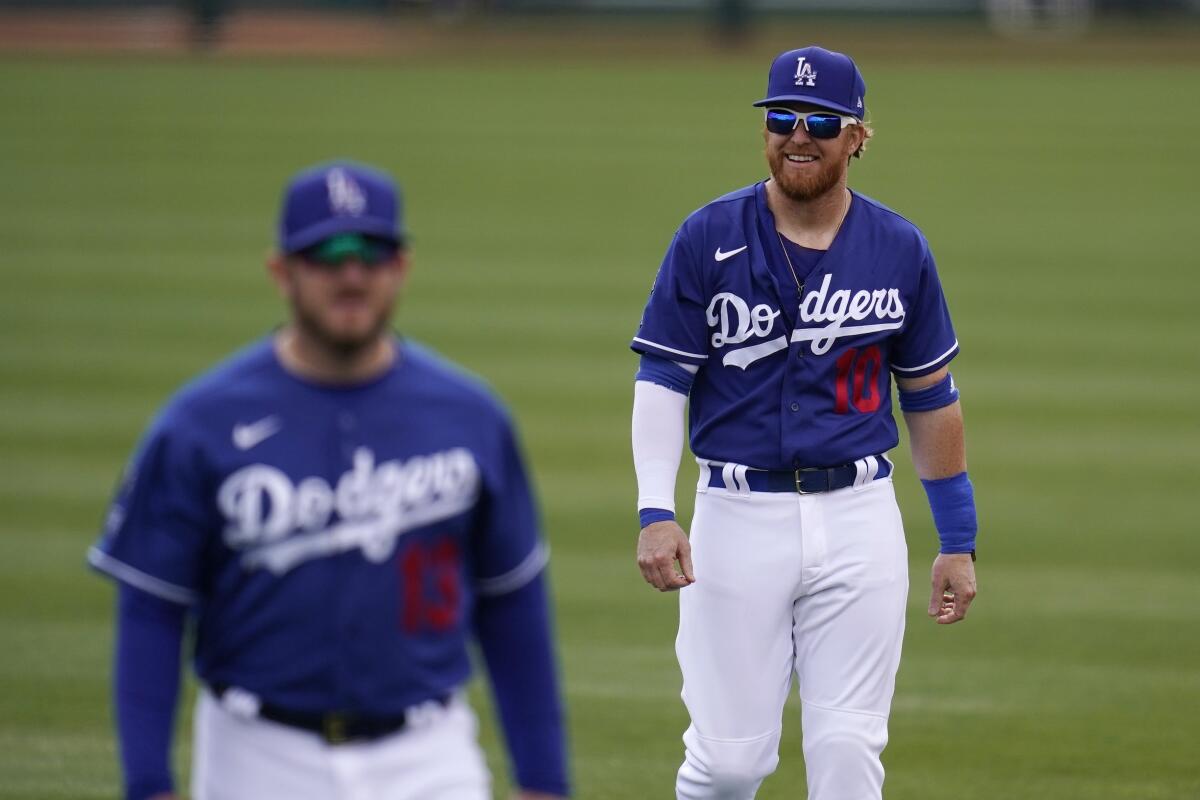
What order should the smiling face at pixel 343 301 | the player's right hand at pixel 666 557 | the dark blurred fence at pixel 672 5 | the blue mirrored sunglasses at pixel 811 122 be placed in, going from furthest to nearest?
1. the dark blurred fence at pixel 672 5
2. the blue mirrored sunglasses at pixel 811 122
3. the player's right hand at pixel 666 557
4. the smiling face at pixel 343 301

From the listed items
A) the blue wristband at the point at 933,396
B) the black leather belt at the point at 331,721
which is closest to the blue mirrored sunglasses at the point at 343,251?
the black leather belt at the point at 331,721

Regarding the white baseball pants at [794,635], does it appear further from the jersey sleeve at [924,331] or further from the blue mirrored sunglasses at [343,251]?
the blue mirrored sunglasses at [343,251]

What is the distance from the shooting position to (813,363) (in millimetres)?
4930

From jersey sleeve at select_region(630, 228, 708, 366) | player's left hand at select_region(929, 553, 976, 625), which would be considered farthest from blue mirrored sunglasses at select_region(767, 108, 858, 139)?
player's left hand at select_region(929, 553, 976, 625)

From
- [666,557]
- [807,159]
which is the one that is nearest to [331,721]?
[666,557]

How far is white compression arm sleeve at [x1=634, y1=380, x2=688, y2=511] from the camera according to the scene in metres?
4.98

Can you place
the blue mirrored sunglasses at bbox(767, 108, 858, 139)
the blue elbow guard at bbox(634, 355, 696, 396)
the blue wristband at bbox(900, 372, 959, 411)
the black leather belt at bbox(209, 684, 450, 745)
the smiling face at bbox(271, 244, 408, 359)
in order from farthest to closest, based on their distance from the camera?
the blue wristband at bbox(900, 372, 959, 411), the blue elbow guard at bbox(634, 355, 696, 396), the blue mirrored sunglasses at bbox(767, 108, 858, 139), the black leather belt at bbox(209, 684, 450, 745), the smiling face at bbox(271, 244, 408, 359)

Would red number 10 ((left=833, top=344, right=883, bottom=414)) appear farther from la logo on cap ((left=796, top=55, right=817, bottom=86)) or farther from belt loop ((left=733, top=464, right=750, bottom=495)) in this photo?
la logo on cap ((left=796, top=55, right=817, bottom=86))

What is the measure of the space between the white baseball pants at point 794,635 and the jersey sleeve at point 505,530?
148cm

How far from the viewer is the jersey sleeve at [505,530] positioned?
345cm

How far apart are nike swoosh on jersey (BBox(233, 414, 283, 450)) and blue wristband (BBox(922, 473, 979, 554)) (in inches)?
92.8

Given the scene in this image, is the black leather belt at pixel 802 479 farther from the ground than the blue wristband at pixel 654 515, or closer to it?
farther from the ground

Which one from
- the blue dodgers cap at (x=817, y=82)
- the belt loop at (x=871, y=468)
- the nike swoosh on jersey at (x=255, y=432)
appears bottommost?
the belt loop at (x=871, y=468)

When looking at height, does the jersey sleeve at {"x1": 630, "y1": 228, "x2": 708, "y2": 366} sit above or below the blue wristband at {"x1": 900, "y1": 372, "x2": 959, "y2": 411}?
above
